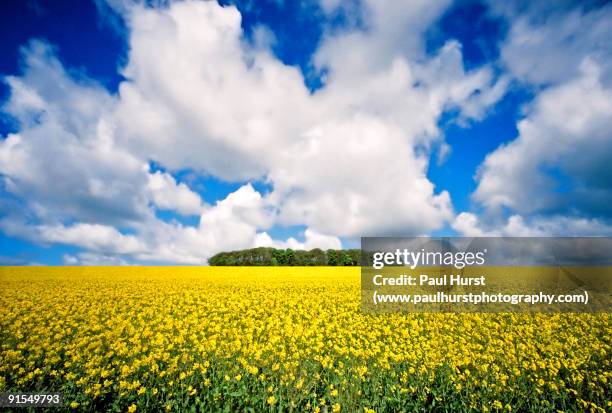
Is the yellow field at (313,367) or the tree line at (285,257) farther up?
the tree line at (285,257)

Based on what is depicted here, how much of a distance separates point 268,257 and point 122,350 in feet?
211

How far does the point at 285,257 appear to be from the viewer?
74.3 metres

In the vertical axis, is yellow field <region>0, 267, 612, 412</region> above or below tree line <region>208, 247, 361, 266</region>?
below

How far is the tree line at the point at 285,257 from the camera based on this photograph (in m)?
68.5

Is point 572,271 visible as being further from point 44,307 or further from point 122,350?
point 44,307

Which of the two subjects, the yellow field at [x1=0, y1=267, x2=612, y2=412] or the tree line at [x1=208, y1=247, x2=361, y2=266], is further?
→ the tree line at [x1=208, y1=247, x2=361, y2=266]

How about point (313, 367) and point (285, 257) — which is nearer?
point (313, 367)

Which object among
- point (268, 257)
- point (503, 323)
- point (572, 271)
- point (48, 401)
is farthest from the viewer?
point (268, 257)

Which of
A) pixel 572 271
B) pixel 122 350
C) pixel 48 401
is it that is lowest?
pixel 48 401

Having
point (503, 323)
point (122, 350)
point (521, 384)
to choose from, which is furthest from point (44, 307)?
point (503, 323)

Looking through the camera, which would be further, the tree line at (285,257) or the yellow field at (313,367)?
→ the tree line at (285,257)

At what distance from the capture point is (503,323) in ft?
34.0

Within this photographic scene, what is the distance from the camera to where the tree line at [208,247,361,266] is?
6850 centimetres

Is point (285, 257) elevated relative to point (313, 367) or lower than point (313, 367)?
elevated
